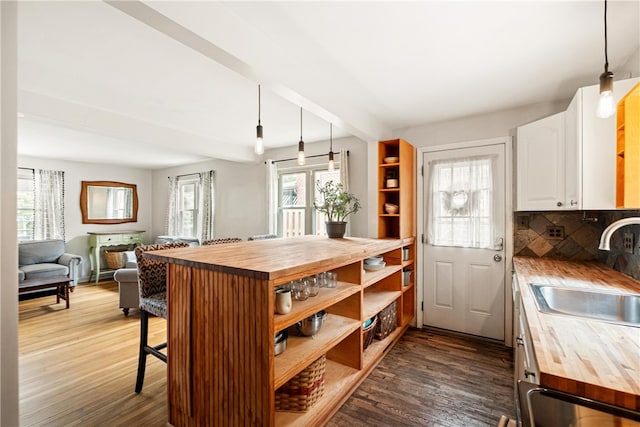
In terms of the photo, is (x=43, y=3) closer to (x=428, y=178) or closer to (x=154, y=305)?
(x=154, y=305)

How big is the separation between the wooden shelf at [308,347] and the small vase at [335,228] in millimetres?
1057

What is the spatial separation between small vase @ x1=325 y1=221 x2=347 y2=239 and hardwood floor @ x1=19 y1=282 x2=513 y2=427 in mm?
1318

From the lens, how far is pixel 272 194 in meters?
4.87

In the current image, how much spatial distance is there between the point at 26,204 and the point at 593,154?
→ 8.27 metres

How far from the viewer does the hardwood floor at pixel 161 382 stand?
2.00m

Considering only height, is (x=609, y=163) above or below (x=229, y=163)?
below

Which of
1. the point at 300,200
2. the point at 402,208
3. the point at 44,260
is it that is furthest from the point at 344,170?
the point at 44,260

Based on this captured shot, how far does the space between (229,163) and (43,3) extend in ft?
13.0

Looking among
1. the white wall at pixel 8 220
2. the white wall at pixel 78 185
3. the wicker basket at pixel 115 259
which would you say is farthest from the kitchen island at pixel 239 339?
the white wall at pixel 78 185

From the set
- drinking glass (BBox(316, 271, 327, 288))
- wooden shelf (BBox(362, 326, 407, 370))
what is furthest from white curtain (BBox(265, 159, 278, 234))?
drinking glass (BBox(316, 271, 327, 288))

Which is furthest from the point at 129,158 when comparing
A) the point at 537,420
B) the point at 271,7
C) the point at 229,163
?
the point at 537,420

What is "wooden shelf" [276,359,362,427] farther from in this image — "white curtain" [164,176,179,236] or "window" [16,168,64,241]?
"window" [16,168,64,241]

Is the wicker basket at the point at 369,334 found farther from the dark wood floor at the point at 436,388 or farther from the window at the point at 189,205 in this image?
the window at the point at 189,205

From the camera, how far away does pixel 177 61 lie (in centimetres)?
219
